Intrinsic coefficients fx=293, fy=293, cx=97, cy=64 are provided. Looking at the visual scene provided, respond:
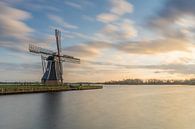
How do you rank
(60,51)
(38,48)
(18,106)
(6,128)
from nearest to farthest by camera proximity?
(6,128)
(18,106)
(38,48)
(60,51)

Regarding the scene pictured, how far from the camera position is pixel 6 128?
2375cm

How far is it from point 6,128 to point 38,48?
65778 millimetres

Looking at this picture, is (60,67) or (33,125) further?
(60,67)

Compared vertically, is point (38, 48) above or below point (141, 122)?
above

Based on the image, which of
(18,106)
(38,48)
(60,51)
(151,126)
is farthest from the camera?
(60,51)

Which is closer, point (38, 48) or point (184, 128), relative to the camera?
point (184, 128)

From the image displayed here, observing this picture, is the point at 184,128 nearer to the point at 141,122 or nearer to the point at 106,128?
the point at 141,122

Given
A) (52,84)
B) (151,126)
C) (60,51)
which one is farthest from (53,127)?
(60,51)

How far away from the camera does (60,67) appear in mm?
92188

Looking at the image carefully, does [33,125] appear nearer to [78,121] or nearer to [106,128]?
[78,121]

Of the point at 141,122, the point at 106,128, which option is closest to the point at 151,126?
the point at 141,122

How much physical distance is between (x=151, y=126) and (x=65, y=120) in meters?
8.19

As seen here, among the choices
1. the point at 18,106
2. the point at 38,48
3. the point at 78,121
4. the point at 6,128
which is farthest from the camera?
the point at 38,48

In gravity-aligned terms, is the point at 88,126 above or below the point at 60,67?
below
